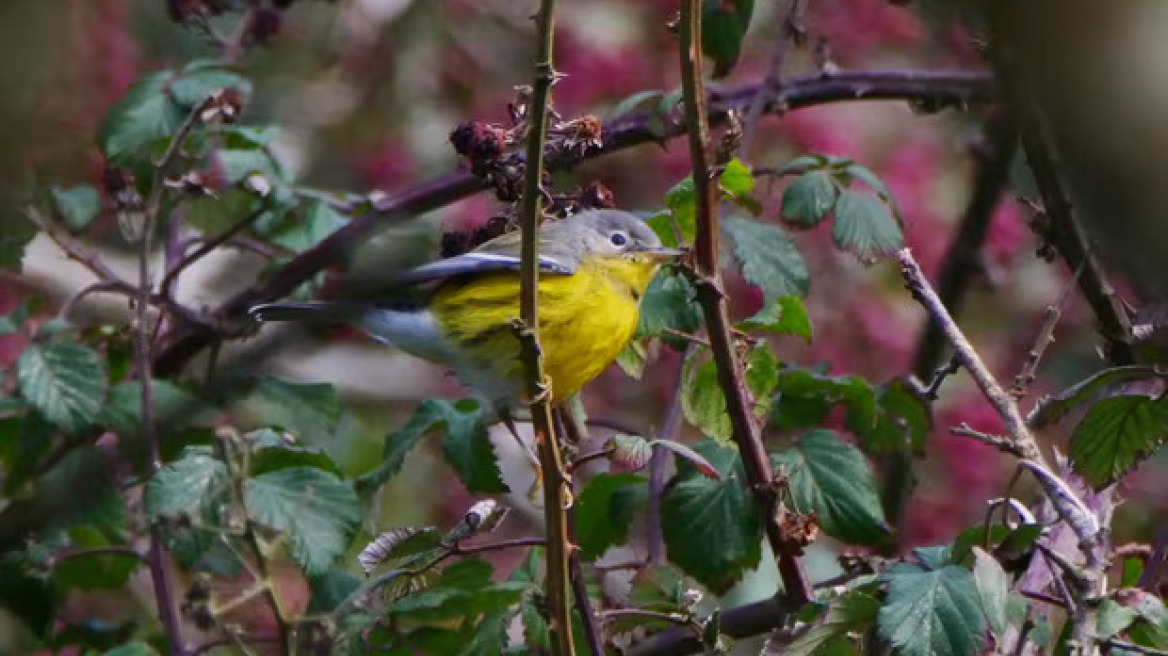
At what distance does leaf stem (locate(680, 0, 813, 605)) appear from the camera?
1484mm

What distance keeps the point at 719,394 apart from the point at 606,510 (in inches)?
12.0

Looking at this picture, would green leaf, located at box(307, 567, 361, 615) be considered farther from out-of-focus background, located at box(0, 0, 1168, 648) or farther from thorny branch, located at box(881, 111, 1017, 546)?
thorny branch, located at box(881, 111, 1017, 546)

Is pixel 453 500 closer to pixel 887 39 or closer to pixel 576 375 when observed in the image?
pixel 576 375

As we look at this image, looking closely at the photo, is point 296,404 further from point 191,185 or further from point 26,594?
point 26,594

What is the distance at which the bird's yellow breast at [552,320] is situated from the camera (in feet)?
8.11

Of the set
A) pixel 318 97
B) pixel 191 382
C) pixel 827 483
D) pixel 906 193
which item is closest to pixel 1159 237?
pixel 827 483

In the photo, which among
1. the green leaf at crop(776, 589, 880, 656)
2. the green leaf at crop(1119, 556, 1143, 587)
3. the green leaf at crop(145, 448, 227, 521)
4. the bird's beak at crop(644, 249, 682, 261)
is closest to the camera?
the green leaf at crop(776, 589, 880, 656)

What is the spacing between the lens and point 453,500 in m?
4.08

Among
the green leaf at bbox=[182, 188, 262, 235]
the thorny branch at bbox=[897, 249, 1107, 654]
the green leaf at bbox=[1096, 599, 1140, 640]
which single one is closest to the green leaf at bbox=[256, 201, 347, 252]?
the green leaf at bbox=[182, 188, 262, 235]

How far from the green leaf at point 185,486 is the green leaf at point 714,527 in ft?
2.04

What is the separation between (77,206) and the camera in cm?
263

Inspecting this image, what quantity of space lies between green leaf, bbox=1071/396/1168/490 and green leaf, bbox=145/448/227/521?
3.43 ft

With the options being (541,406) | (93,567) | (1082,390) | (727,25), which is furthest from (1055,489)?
(93,567)

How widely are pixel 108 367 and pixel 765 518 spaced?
1390 mm
